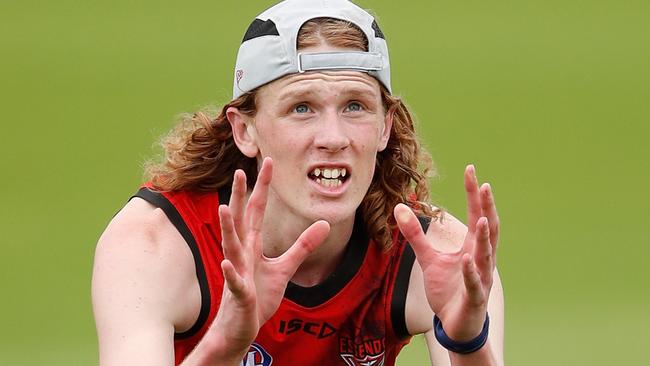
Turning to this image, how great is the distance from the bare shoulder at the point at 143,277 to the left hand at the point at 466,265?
0.73 metres

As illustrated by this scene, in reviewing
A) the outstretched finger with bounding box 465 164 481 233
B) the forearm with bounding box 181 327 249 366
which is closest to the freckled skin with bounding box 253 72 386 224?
the outstretched finger with bounding box 465 164 481 233

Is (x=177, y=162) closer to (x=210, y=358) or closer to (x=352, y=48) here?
(x=352, y=48)

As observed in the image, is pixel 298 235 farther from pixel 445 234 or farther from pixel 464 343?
pixel 464 343

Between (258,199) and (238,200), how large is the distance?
0.07 metres

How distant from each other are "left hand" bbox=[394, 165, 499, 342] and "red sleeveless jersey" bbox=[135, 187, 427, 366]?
1.98 ft

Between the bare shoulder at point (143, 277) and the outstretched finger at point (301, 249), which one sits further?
the bare shoulder at point (143, 277)

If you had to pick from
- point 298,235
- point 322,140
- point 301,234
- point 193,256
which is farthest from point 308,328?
point 322,140

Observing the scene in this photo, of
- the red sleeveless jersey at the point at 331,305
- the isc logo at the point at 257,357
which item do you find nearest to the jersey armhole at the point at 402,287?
the red sleeveless jersey at the point at 331,305

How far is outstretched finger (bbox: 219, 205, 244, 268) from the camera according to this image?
377 centimetres

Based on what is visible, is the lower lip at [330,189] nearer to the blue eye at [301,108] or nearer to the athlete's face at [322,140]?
the athlete's face at [322,140]

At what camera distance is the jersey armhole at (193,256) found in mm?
4480

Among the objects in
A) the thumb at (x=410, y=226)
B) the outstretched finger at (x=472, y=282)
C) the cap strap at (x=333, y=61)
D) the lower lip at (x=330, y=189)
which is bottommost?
the outstretched finger at (x=472, y=282)

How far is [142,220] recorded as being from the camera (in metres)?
4.50

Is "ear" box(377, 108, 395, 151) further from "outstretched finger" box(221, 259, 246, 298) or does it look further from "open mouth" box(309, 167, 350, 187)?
"outstretched finger" box(221, 259, 246, 298)
